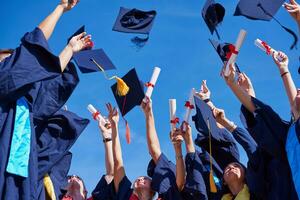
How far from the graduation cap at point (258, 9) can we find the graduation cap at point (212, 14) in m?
0.59

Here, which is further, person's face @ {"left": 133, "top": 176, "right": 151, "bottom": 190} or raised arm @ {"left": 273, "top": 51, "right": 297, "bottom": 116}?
person's face @ {"left": 133, "top": 176, "right": 151, "bottom": 190}

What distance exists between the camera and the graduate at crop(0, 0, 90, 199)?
9.84ft

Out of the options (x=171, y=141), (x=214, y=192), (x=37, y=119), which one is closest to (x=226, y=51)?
(x=171, y=141)

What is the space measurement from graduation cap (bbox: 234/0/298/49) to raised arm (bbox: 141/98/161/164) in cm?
141

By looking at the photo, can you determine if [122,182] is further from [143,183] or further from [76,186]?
[76,186]

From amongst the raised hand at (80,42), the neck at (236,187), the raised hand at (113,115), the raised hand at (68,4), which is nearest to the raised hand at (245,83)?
the neck at (236,187)

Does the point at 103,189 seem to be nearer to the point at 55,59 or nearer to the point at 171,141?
the point at 171,141

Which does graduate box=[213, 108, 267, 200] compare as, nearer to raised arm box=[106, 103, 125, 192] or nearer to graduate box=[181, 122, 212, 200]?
graduate box=[181, 122, 212, 200]

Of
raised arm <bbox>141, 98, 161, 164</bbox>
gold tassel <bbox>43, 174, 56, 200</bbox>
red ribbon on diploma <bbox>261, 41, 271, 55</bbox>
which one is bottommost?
raised arm <bbox>141, 98, 161, 164</bbox>

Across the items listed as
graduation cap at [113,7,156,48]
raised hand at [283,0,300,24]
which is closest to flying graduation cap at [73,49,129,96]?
graduation cap at [113,7,156,48]

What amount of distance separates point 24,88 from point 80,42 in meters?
0.73

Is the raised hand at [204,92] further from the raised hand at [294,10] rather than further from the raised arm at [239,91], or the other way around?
the raised hand at [294,10]

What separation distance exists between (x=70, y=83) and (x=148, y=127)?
5.55ft

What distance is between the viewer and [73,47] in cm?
357
